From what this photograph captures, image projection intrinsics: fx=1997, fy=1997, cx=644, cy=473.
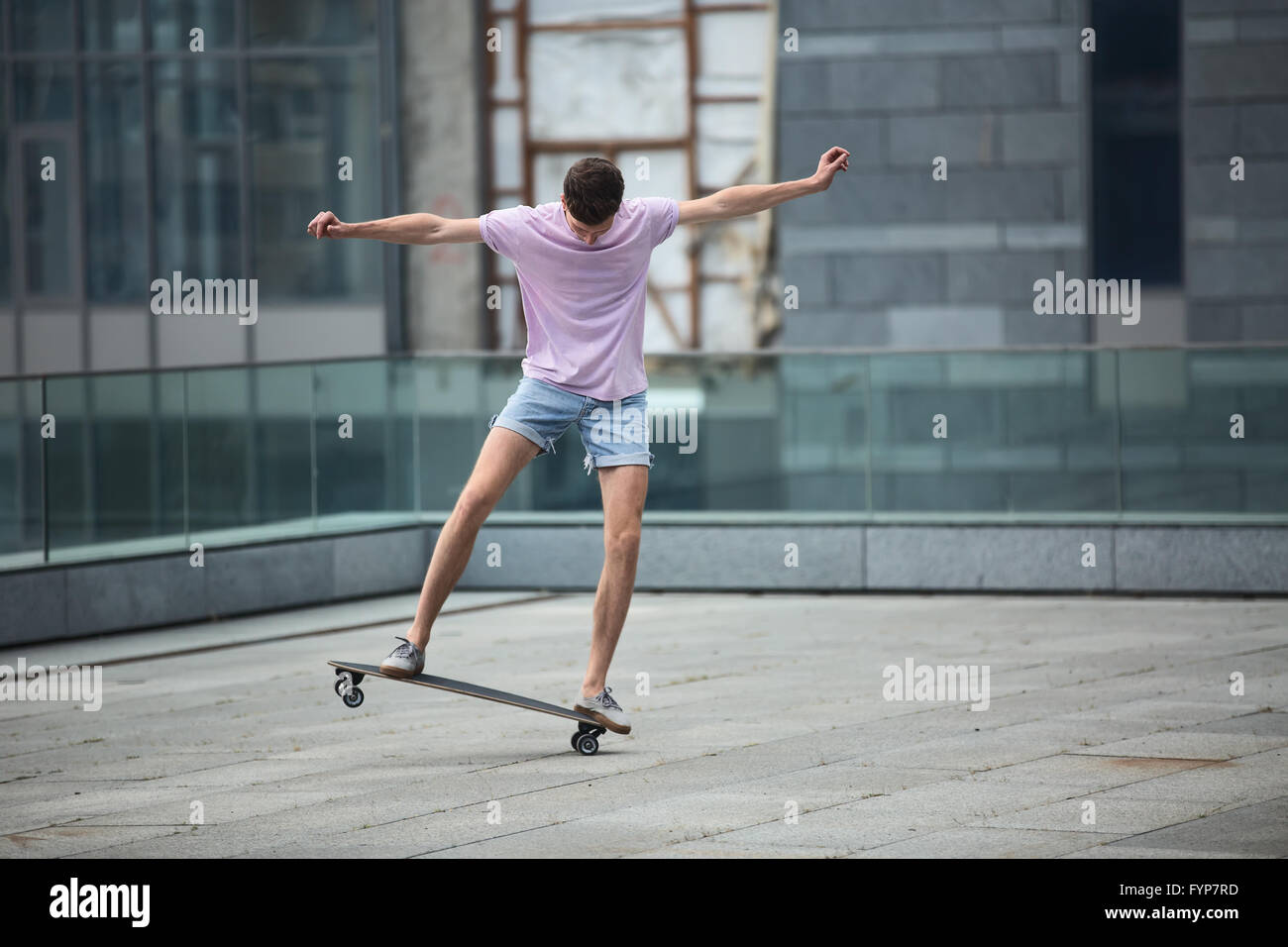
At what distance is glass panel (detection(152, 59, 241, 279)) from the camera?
65.6 feet

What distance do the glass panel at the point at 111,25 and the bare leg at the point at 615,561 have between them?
48.7 feet

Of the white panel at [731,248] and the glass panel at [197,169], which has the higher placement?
the glass panel at [197,169]

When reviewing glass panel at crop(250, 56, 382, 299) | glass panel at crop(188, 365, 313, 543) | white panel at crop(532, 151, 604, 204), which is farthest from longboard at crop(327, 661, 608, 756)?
glass panel at crop(250, 56, 382, 299)

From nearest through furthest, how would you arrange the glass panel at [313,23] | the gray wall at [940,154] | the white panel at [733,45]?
the gray wall at [940,154]
the white panel at [733,45]
the glass panel at [313,23]

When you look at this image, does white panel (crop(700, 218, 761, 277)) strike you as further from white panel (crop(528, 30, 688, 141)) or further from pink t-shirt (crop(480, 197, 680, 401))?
pink t-shirt (crop(480, 197, 680, 401))

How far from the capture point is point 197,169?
66.4 ft

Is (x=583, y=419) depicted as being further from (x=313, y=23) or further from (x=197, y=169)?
(x=197, y=169)

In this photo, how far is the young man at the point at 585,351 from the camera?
6660 mm

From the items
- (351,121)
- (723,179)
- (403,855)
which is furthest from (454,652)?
(351,121)

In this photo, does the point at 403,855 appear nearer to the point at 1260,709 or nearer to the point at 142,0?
the point at 1260,709

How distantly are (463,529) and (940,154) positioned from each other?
1025cm

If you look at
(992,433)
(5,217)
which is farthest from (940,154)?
(5,217)

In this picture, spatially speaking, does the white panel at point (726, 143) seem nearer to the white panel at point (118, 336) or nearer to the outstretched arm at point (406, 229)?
the white panel at point (118, 336)

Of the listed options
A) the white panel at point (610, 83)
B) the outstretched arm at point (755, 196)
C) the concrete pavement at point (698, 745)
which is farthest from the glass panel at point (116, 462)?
the white panel at point (610, 83)
